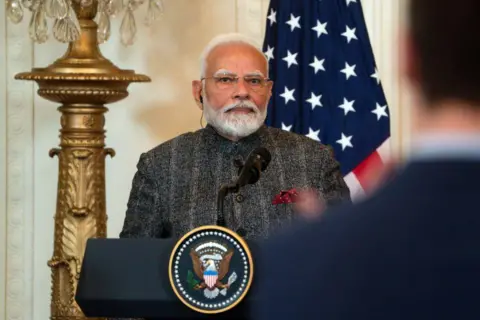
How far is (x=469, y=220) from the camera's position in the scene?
1.06 metres

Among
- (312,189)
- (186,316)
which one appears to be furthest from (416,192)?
(312,189)

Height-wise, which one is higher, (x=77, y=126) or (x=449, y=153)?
(x=77, y=126)

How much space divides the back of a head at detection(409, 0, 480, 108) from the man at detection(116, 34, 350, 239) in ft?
7.90

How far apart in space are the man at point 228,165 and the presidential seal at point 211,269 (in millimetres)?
949

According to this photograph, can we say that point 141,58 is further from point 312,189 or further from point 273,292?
point 273,292

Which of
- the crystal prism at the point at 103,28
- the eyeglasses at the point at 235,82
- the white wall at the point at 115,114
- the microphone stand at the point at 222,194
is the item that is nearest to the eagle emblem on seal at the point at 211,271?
the microphone stand at the point at 222,194

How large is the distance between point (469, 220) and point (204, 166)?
2676mm

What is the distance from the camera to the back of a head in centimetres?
107

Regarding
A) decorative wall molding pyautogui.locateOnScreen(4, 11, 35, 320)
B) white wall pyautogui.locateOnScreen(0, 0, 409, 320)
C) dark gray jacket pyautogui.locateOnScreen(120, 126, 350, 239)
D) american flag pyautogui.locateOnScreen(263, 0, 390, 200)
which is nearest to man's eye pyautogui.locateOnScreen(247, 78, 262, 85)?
dark gray jacket pyautogui.locateOnScreen(120, 126, 350, 239)

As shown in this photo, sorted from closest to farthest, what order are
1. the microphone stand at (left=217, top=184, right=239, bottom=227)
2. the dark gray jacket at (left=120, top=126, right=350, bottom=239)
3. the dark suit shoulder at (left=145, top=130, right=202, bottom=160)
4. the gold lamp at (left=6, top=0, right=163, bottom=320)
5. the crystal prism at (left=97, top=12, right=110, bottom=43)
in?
the microphone stand at (left=217, top=184, right=239, bottom=227) < the dark gray jacket at (left=120, top=126, right=350, bottom=239) < the dark suit shoulder at (left=145, top=130, right=202, bottom=160) < the gold lamp at (left=6, top=0, right=163, bottom=320) < the crystal prism at (left=97, top=12, right=110, bottom=43)

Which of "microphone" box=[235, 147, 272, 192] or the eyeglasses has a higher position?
the eyeglasses

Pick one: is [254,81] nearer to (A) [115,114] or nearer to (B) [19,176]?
(A) [115,114]

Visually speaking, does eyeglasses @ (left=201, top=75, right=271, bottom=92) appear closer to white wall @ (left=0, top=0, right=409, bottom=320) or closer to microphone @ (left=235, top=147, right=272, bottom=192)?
microphone @ (left=235, top=147, right=272, bottom=192)

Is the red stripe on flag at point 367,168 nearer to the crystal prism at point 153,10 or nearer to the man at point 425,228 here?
the crystal prism at point 153,10
